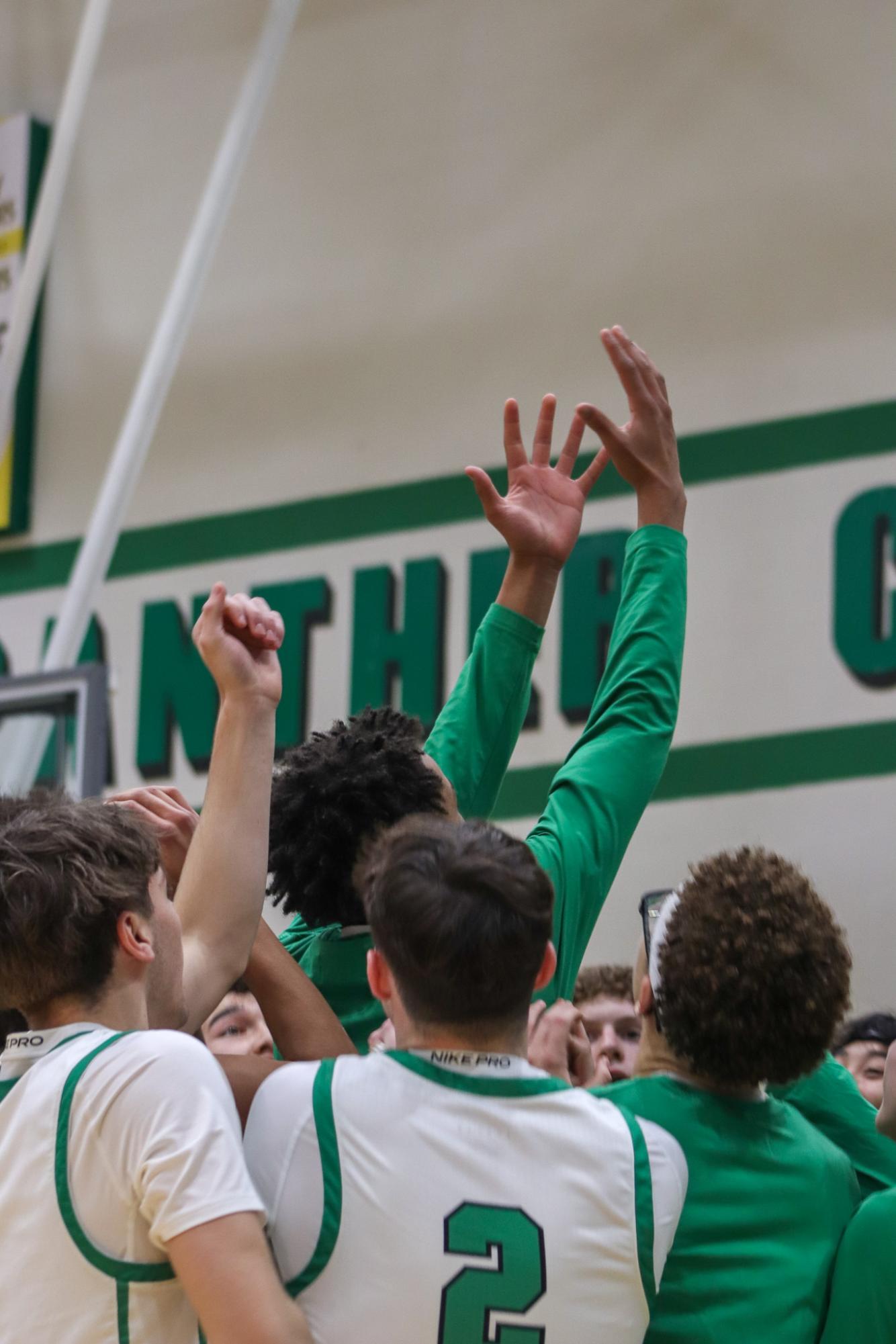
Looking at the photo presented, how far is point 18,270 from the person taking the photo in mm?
7039

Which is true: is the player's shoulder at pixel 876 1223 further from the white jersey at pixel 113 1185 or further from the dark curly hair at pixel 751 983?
the white jersey at pixel 113 1185

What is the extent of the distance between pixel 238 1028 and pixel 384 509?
9.80 ft

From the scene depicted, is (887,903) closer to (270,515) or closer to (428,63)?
(270,515)

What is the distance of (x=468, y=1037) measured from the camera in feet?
4.96

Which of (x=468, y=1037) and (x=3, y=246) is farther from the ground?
(x=3, y=246)

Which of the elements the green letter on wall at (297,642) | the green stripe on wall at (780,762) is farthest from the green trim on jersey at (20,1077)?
the green letter on wall at (297,642)

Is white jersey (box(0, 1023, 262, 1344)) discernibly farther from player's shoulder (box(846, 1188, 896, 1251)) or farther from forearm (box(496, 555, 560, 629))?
forearm (box(496, 555, 560, 629))

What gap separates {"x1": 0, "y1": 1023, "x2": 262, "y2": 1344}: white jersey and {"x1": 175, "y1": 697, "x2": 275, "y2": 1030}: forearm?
23 cm

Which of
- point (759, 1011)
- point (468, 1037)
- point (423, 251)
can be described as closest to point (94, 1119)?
point (468, 1037)

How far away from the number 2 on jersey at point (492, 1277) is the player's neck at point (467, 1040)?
5.4 inches

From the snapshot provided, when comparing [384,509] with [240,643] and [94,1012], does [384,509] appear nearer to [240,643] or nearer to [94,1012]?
[240,643]

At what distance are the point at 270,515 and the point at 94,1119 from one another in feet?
16.5

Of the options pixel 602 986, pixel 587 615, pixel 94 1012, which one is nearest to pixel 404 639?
pixel 587 615

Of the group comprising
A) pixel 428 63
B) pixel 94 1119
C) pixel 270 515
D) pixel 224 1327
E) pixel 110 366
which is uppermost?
pixel 428 63
